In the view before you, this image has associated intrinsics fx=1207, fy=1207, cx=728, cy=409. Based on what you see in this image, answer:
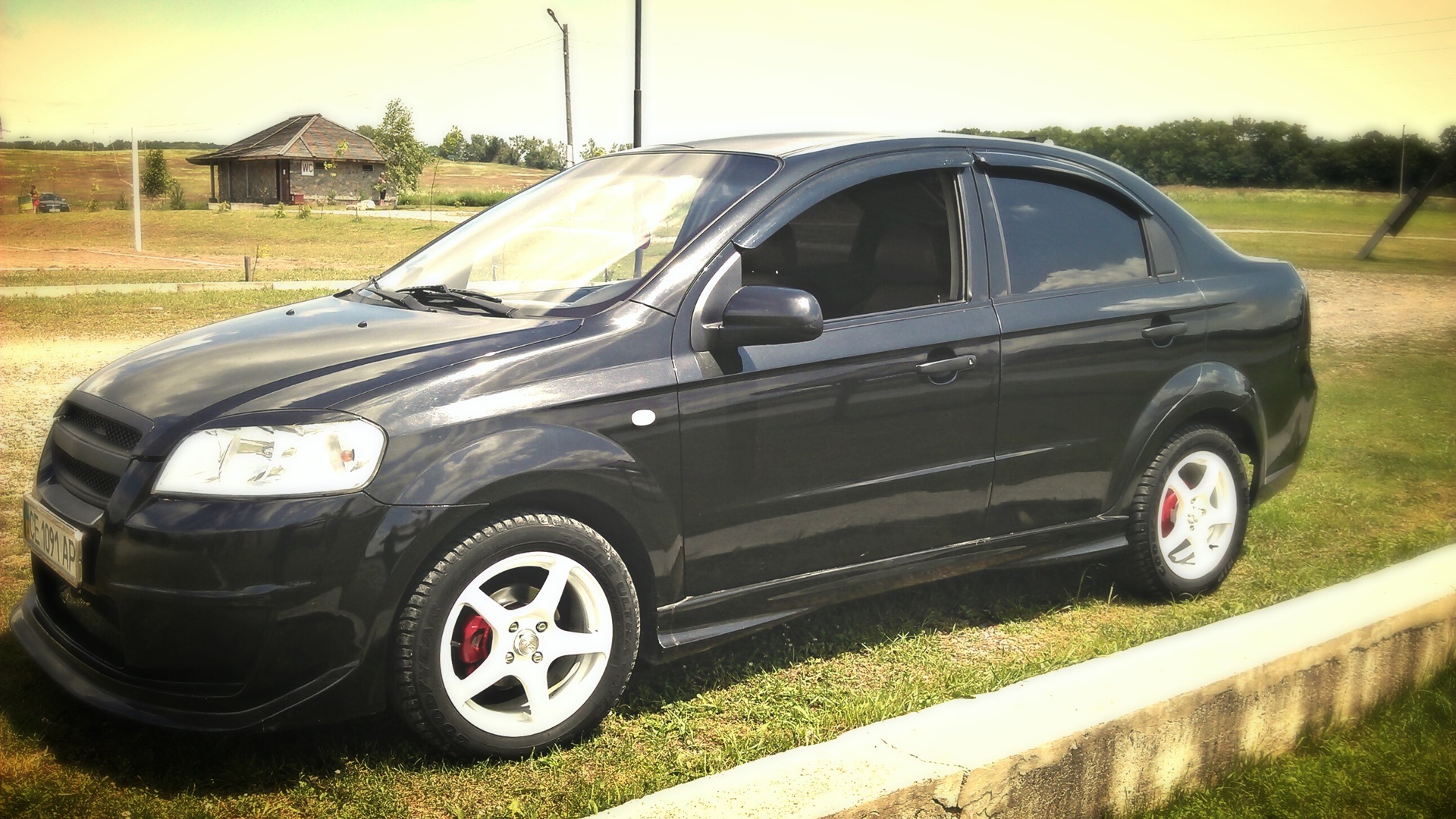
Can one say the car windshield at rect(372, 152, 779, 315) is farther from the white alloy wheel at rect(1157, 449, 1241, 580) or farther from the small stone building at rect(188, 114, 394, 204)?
the small stone building at rect(188, 114, 394, 204)

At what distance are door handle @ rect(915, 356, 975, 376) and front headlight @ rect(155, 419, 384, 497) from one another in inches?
69.8

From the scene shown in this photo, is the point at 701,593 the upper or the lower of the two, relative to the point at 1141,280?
lower

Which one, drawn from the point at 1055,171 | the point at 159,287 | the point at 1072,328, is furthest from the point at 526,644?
the point at 159,287

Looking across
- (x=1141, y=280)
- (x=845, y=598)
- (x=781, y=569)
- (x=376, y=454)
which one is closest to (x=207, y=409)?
(x=376, y=454)

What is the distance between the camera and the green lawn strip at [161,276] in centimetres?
1903

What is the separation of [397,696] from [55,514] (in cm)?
106

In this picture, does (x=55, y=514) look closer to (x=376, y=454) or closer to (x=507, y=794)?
(x=376, y=454)

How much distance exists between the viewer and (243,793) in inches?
123

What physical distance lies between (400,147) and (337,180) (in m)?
6.28

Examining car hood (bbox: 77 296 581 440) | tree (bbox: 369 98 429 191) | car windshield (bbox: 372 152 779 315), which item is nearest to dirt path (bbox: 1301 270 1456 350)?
car windshield (bbox: 372 152 779 315)

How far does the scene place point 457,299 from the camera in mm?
3932

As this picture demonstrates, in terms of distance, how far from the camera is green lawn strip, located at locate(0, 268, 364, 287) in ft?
62.4

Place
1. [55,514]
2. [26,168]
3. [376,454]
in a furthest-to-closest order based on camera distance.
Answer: [26,168] → [55,514] → [376,454]

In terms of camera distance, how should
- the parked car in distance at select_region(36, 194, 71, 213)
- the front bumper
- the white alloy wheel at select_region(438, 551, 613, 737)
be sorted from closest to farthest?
the front bumper < the white alloy wheel at select_region(438, 551, 613, 737) < the parked car in distance at select_region(36, 194, 71, 213)
